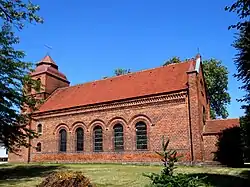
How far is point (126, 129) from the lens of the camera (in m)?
27.0

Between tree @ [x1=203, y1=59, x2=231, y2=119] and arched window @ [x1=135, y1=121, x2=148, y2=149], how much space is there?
20.1 meters

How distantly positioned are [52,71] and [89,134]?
14.1 meters

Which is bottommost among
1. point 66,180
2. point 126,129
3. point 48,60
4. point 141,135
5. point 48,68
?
point 66,180

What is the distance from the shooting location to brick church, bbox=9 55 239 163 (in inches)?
958

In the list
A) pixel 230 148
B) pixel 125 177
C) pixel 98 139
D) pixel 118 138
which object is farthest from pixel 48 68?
pixel 125 177

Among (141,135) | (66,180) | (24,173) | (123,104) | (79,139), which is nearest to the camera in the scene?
(66,180)

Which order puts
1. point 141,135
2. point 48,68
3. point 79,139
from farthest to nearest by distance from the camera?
point 48,68 → point 79,139 → point 141,135

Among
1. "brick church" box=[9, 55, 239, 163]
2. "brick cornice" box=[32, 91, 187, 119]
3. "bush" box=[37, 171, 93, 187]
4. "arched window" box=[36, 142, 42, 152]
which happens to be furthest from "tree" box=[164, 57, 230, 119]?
"bush" box=[37, 171, 93, 187]

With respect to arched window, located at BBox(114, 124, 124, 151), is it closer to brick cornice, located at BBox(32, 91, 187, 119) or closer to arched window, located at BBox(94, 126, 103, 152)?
arched window, located at BBox(94, 126, 103, 152)

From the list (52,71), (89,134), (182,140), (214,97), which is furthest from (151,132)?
(214,97)

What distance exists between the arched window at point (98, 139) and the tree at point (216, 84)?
19.7 m

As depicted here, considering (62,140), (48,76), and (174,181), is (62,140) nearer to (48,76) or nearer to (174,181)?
(48,76)

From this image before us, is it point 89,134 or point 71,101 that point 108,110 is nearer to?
point 89,134

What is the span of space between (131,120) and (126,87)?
14.3 ft
